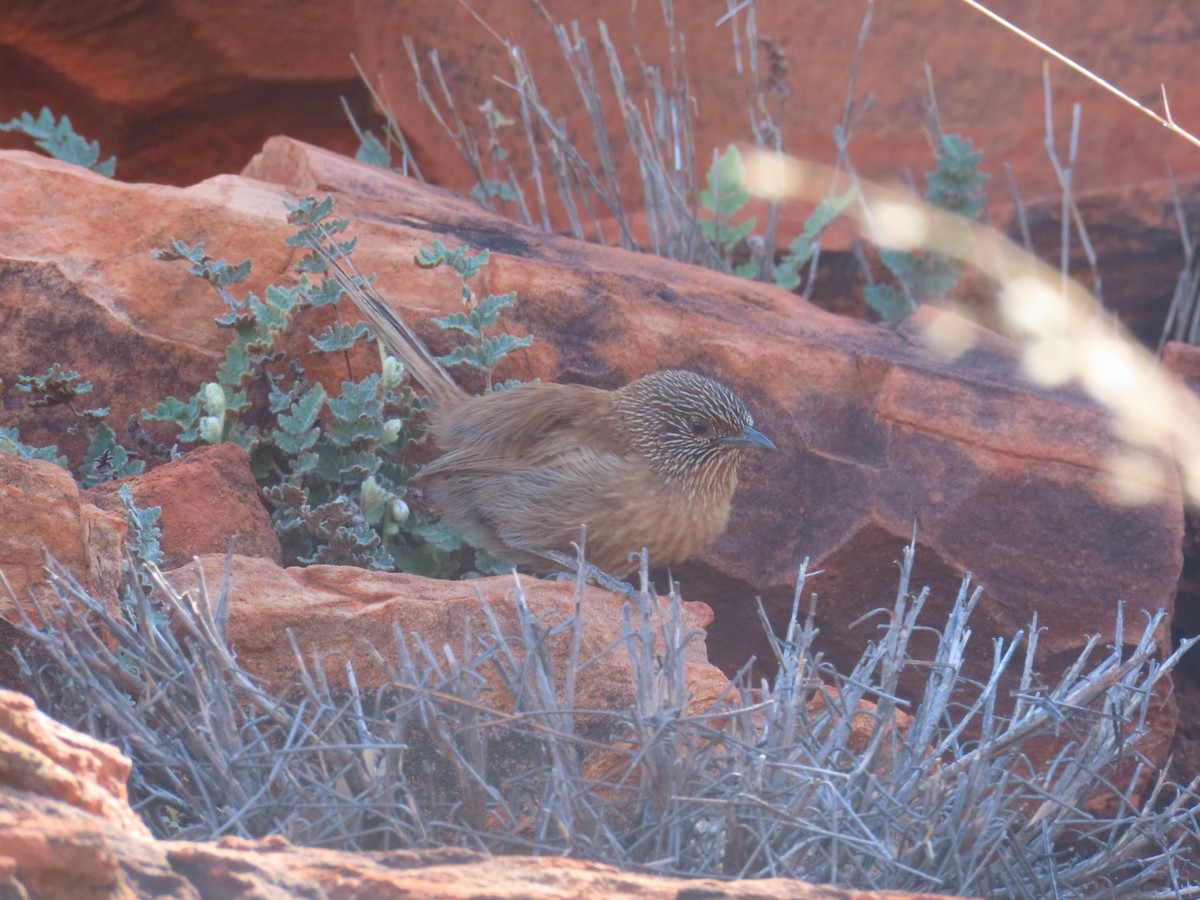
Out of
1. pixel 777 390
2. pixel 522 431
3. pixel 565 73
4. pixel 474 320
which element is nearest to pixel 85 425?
pixel 474 320

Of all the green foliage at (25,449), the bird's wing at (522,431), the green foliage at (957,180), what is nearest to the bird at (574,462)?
the bird's wing at (522,431)

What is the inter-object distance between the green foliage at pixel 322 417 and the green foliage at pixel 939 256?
8.53 ft

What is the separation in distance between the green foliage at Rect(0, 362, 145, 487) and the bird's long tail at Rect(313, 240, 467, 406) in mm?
855

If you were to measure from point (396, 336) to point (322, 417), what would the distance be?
0.39 meters

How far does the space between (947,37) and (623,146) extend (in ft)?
6.73

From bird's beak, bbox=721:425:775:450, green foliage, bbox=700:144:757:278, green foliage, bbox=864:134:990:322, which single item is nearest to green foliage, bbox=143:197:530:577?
bird's beak, bbox=721:425:775:450

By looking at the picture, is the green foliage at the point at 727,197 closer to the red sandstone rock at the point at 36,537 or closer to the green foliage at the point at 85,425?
the green foliage at the point at 85,425

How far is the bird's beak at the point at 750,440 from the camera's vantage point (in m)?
4.79

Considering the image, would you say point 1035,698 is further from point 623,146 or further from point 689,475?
point 623,146

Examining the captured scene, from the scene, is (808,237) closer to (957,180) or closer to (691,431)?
(957,180)

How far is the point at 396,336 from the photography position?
15.9 feet

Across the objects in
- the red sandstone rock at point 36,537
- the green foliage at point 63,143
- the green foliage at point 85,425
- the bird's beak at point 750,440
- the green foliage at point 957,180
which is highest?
the green foliage at point 957,180

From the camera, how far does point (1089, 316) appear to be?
7.00m

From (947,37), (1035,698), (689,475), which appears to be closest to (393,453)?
(689,475)
